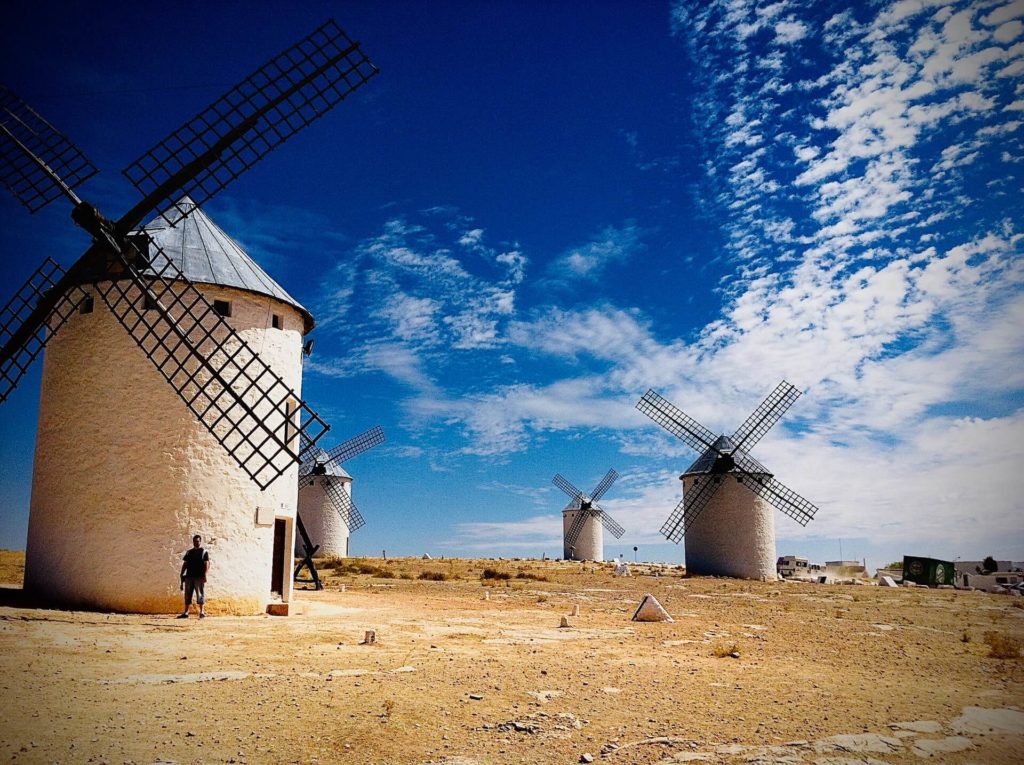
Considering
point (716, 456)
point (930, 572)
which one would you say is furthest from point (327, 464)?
point (930, 572)

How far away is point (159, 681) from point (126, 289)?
9.32 m

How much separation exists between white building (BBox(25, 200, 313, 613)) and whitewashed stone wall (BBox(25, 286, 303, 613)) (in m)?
0.02

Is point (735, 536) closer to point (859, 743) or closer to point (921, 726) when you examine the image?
point (921, 726)

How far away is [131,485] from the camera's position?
14.0 m

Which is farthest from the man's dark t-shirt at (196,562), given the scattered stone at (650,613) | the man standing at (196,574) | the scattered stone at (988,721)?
the scattered stone at (988,721)

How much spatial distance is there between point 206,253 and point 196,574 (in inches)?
279

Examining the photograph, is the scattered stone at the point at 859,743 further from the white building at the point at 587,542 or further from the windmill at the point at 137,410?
the white building at the point at 587,542

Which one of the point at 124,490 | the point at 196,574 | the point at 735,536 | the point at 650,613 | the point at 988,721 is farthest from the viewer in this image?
the point at 735,536

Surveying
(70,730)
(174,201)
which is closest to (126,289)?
(174,201)

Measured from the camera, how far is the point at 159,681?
307 inches

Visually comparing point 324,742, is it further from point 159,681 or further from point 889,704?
point 889,704

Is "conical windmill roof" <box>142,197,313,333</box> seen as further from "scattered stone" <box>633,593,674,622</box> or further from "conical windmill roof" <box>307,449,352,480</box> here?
"conical windmill roof" <box>307,449,352,480</box>

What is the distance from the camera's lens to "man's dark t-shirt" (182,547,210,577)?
13.3 metres

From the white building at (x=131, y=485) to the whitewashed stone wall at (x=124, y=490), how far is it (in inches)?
0.8
